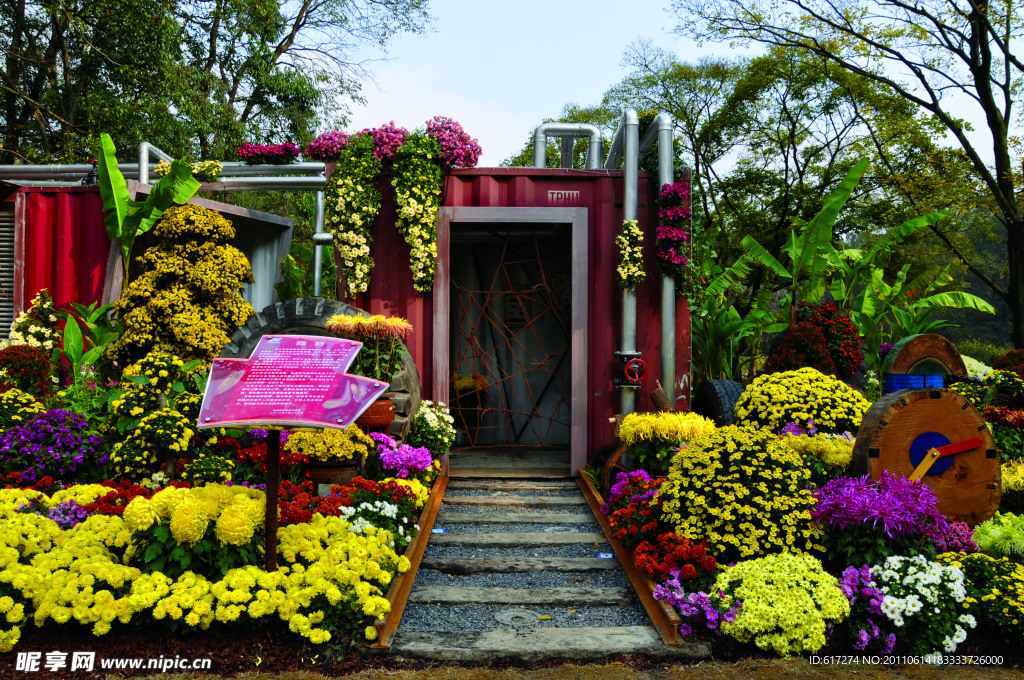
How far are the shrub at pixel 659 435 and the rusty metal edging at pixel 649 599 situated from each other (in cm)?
67

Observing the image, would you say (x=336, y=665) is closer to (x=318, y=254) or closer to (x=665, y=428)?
(x=665, y=428)

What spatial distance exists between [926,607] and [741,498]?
1198 millimetres

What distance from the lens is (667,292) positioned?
772 cm

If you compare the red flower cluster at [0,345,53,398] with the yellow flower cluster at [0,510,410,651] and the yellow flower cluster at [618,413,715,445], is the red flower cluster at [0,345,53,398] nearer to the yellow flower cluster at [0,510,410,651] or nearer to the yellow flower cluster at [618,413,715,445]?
the yellow flower cluster at [0,510,410,651]

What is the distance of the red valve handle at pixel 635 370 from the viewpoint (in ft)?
24.7

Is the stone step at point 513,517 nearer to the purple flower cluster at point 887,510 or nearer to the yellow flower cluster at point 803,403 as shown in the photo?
the yellow flower cluster at point 803,403

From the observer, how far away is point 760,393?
22.3ft

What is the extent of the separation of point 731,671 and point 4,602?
157 inches

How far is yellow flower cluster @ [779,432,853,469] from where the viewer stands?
221 inches

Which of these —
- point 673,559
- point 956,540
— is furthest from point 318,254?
point 956,540

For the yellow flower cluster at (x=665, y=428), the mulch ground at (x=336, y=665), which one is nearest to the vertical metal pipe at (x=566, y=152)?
the yellow flower cluster at (x=665, y=428)

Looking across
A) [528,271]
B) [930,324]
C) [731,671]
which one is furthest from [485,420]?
[930,324]

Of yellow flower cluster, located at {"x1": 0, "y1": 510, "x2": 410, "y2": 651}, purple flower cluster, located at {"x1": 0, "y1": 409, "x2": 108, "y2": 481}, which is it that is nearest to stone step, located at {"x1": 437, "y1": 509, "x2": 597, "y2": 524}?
yellow flower cluster, located at {"x1": 0, "y1": 510, "x2": 410, "y2": 651}

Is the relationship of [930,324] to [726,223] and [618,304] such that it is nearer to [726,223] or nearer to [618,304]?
[618,304]
